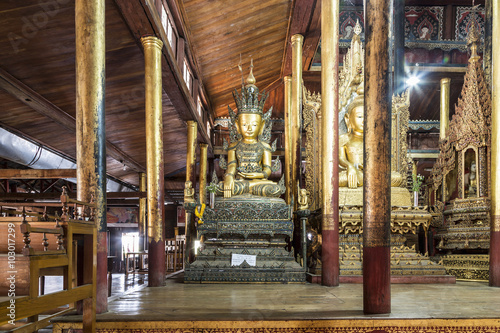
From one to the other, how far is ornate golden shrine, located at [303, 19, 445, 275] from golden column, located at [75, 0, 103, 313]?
357cm

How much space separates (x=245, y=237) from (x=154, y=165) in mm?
1842

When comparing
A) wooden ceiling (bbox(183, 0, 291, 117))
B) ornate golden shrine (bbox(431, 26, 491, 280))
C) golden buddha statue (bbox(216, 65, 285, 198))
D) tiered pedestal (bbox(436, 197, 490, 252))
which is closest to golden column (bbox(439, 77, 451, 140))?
ornate golden shrine (bbox(431, 26, 491, 280))

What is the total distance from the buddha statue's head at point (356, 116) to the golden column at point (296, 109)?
3.65 ft

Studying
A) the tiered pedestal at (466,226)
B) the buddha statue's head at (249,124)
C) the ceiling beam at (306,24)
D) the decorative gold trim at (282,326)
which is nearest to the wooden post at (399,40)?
the ceiling beam at (306,24)

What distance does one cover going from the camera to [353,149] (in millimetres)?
7590

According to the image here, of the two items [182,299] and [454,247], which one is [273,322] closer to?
[182,299]

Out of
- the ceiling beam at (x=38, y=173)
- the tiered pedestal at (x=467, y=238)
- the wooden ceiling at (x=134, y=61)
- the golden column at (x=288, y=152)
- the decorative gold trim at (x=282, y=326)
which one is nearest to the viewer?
Result: the decorative gold trim at (x=282, y=326)

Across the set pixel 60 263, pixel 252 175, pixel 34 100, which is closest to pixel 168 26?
pixel 34 100

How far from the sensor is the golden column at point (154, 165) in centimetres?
564

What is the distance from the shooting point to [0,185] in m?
10.8

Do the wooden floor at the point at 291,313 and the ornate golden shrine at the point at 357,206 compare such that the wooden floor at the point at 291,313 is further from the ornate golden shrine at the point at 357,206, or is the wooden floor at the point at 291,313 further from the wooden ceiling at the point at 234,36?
the wooden ceiling at the point at 234,36

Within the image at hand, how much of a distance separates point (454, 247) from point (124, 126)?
7.68 metres

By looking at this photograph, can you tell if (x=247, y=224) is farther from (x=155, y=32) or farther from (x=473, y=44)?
(x=473, y=44)

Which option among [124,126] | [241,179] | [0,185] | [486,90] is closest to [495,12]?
[486,90]
